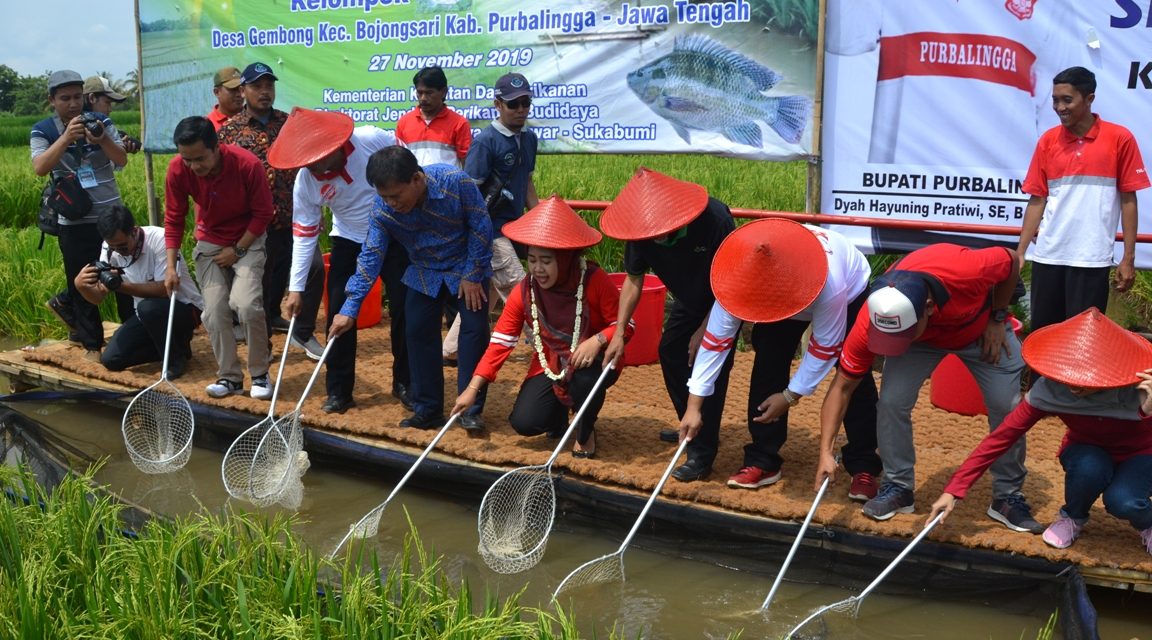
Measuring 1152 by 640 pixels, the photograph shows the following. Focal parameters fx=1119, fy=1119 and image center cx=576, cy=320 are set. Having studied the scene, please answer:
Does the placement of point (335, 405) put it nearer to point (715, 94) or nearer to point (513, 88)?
point (513, 88)

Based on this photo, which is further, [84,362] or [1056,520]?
[84,362]

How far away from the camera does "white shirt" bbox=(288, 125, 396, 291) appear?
5.90m

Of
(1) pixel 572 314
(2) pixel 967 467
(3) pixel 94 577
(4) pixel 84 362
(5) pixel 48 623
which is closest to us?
(5) pixel 48 623

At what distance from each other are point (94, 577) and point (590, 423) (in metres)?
2.34

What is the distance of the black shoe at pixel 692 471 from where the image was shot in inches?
197

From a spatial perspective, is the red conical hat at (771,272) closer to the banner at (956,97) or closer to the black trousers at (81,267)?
the banner at (956,97)

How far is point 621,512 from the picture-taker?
4.90 metres

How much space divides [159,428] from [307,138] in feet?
5.59

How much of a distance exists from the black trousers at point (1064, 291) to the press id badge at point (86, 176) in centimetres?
545

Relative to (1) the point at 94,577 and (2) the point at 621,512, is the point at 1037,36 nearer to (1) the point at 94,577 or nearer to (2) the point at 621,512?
(2) the point at 621,512

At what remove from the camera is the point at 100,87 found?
7453 millimetres

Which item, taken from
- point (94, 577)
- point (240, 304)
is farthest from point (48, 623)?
point (240, 304)

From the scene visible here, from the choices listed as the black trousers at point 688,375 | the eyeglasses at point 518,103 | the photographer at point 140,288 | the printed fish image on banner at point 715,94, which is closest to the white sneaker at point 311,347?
the photographer at point 140,288

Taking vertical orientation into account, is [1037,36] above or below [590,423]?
above
